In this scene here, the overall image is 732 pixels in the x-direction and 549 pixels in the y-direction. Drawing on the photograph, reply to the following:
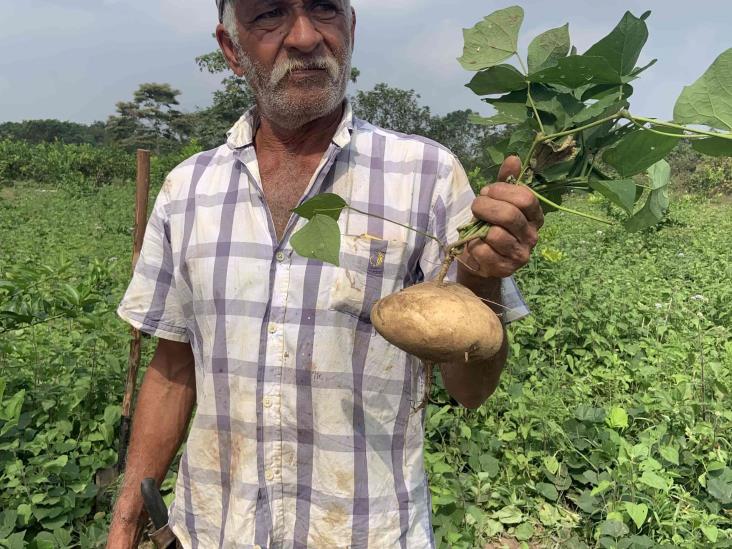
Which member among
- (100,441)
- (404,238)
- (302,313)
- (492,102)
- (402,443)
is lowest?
(100,441)

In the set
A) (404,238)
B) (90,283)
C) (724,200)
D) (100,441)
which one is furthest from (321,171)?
(724,200)

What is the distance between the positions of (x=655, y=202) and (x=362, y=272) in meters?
0.60

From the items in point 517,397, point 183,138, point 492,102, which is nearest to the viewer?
point 492,102

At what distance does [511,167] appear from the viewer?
1004 mm

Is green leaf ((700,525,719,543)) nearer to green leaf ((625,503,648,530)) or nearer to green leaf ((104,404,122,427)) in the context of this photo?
green leaf ((625,503,648,530))

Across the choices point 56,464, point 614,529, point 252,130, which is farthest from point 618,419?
point 56,464

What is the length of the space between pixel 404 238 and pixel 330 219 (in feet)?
1.14

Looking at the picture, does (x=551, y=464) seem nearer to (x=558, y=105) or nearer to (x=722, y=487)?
(x=722, y=487)

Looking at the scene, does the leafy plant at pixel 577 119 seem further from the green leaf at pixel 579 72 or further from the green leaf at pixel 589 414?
the green leaf at pixel 589 414

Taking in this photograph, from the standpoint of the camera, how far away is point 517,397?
2871 mm

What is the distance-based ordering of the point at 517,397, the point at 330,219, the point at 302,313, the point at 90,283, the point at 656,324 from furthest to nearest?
the point at 656,324
the point at 517,397
the point at 90,283
the point at 302,313
the point at 330,219

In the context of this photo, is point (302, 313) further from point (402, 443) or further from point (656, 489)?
point (656, 489)

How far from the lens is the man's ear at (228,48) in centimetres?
161

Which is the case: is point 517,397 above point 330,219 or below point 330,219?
below
